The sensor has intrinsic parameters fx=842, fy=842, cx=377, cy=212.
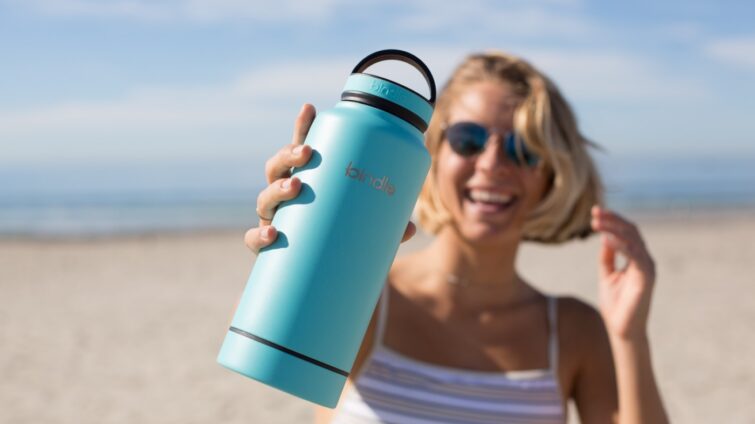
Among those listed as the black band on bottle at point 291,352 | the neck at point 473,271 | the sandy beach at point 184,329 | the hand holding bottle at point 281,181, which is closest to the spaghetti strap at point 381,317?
the neck at point 473,271

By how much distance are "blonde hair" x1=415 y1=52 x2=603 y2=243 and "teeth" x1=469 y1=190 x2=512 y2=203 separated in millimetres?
173

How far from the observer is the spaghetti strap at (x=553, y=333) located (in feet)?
9.27

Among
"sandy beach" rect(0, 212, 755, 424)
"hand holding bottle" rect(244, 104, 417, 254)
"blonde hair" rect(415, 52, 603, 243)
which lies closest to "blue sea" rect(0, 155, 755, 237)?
"sandy beach" rect(0, 212, 755, 424)

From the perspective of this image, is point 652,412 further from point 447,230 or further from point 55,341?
point 55,341

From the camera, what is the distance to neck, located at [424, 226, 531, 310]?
9.71ft

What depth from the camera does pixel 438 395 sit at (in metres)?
2.66

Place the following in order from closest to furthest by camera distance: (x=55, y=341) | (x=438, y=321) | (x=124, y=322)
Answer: (x=438, y=321), (x=55, y=341), (x=124, y=322)

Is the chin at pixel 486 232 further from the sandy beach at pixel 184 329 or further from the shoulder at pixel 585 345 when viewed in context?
the sandy beach at pixel 184 329

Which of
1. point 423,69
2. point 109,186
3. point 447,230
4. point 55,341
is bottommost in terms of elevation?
point 109,186

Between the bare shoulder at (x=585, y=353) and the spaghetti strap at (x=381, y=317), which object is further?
the bare shoulder at (x=585, y=353)

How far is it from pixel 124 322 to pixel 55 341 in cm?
103

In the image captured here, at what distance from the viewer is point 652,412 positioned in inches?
102

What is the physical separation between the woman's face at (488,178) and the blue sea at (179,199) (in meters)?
15.2

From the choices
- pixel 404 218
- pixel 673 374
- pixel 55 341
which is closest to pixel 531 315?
pixel 404 218
